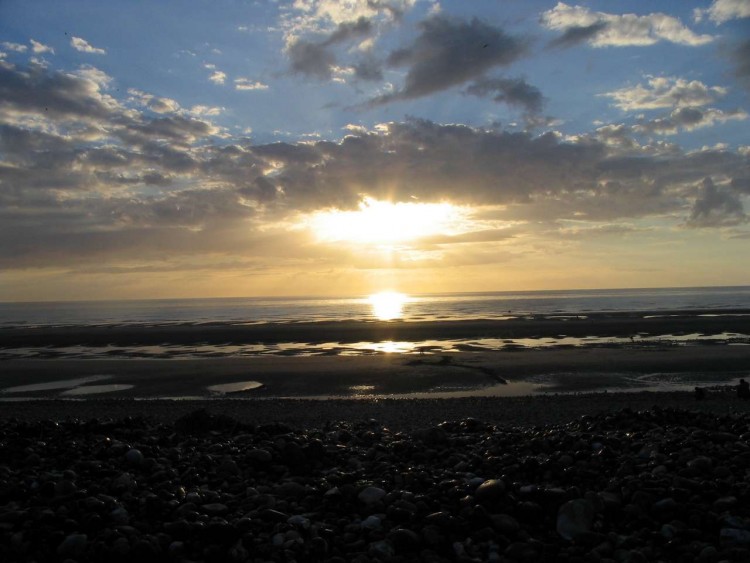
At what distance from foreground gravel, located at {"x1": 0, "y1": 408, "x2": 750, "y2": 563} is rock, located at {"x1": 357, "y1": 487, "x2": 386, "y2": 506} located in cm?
2

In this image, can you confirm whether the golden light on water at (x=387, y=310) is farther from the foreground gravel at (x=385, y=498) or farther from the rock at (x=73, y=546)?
the rock at (x=73, y=546)

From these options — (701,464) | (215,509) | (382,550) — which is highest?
(701,464)

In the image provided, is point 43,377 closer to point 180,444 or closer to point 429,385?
point 429,385

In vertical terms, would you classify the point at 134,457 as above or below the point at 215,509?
above

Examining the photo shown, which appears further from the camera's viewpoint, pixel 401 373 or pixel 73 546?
pixel 401 373

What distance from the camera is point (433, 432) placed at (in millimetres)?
10484

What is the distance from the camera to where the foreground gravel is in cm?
586

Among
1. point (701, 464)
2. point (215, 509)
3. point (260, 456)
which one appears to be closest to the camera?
point (215, 509)

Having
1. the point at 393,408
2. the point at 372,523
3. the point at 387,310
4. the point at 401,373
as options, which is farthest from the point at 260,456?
the point at 387,310

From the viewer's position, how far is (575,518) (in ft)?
20.8

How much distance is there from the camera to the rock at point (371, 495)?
7.15 meters

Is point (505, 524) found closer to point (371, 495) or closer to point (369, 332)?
point (371, 495)

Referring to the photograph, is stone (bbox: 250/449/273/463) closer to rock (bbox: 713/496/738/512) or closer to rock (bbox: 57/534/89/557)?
rock (bbox: 57/534/89/557)

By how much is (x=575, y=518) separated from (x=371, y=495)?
2439 mm
